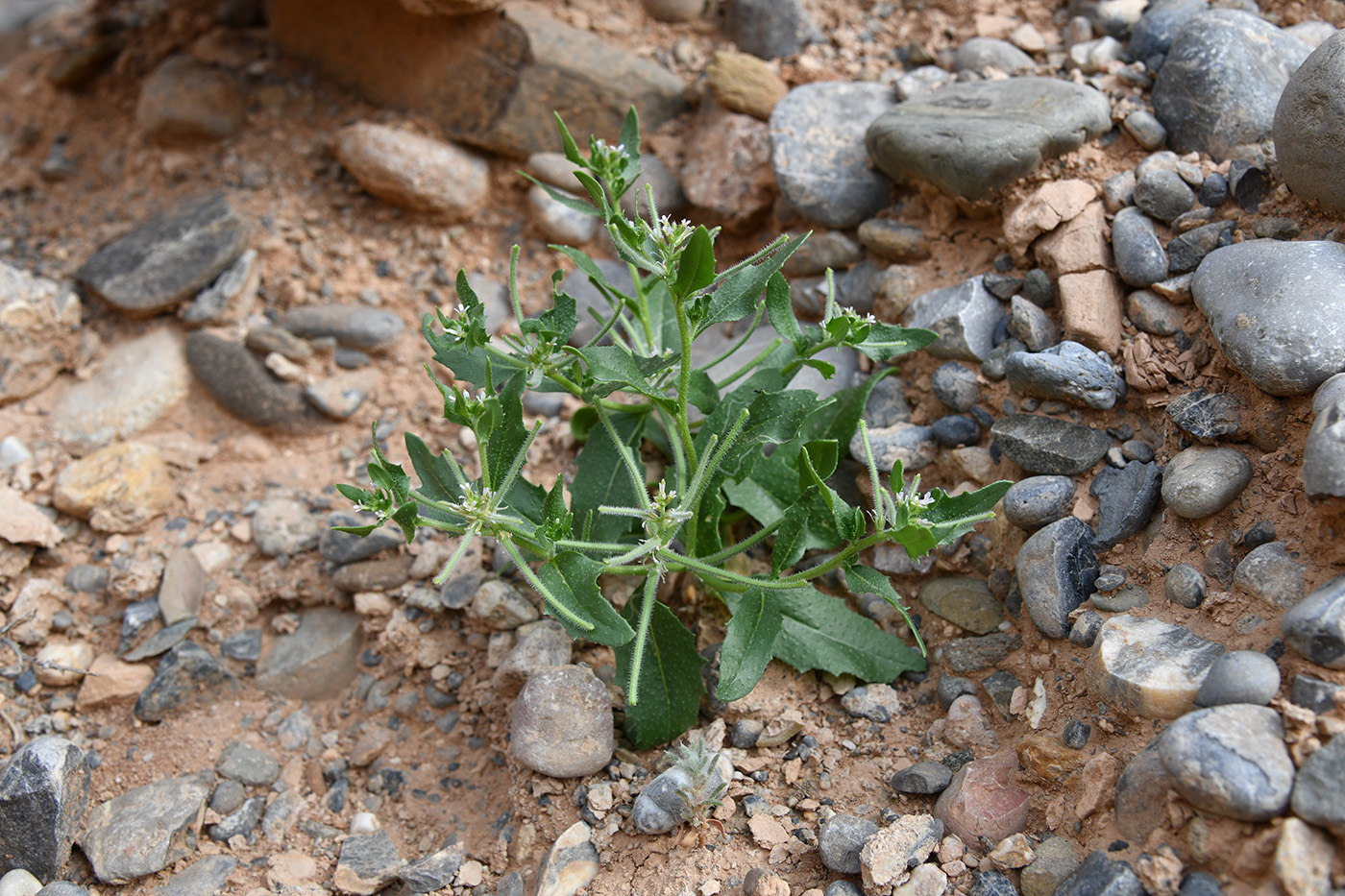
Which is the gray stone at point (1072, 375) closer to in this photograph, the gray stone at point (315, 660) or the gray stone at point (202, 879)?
the gray stone at point (315, 660)

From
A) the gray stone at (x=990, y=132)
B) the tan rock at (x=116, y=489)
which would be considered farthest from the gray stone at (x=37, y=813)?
the gray stone at (x=990, y=132)

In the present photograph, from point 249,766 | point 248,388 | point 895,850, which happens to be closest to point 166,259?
point 248,388

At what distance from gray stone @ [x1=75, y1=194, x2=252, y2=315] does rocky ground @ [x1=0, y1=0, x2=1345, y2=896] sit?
0.06 feet

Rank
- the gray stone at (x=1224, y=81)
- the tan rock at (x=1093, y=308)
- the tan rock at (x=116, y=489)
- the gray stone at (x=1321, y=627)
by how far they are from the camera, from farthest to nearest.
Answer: the tan rock at (x=116, y=489) → the gray stone at (x=1224, y=81) → the tan rock at (x=1093, y=308) → the gray stone at (x=1321, y=627)

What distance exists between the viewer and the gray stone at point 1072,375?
260 centimetres

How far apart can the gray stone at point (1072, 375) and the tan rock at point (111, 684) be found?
9.34 ft

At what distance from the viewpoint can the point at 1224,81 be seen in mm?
Answer: 2881

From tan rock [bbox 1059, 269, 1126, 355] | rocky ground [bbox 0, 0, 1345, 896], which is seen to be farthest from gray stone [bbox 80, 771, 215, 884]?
tan rock [bbox 1059, 269, 1126, 355]

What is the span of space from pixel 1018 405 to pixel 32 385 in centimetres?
360

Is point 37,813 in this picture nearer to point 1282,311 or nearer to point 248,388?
point 248,388

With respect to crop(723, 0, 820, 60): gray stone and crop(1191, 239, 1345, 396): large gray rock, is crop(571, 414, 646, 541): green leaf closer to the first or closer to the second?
crop(1191, 239, 1345, 396): large gray rock

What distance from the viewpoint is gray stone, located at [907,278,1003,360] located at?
291 cm

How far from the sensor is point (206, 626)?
3.08m

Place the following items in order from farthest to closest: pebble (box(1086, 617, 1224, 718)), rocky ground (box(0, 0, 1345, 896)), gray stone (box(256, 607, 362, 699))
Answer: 1. gray stone (box(256, 607, 362, 699))
2. rocky ground (box(0, 0, 1345, 896))
3. pebble (box(1086, 617, 1224, 718))
